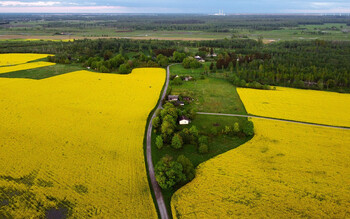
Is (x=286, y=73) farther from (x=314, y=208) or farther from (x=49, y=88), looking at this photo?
(x=49, y=88)

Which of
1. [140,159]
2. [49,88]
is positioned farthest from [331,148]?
[49,88]

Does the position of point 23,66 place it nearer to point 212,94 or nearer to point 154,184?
point 212,94

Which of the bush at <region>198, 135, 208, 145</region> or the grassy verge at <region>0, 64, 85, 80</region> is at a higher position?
the grassy verge at <region>0, 64, 85, 80</region>

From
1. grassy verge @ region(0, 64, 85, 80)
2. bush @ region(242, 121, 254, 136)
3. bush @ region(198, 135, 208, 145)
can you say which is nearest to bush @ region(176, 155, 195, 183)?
bush @ region(198, 135, 208, 145)

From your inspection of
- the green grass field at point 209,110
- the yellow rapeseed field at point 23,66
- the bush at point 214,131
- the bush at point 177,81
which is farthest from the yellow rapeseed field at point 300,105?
the yellow rapeseed field at point 23,66

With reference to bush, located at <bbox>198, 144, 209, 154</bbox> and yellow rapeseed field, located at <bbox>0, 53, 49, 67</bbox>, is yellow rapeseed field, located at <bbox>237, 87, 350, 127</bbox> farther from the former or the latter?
yellow rapeseed field, located at <bbox>0, 53, 49, 67</bbox>

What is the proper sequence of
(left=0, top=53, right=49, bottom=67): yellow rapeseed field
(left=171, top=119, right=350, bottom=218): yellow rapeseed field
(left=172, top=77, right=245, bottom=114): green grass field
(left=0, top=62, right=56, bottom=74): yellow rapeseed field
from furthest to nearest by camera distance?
(left=0, top=53, right=49, bottom=67): yellow rapeseed field → (left=0, top=62, right=56, bottom=74): yellow rapeseed field → (left=172, top=77, right=245, bottom=114): green grass field → (left=171, top=119, right=350, bottom=218): yellow rapeseed field
